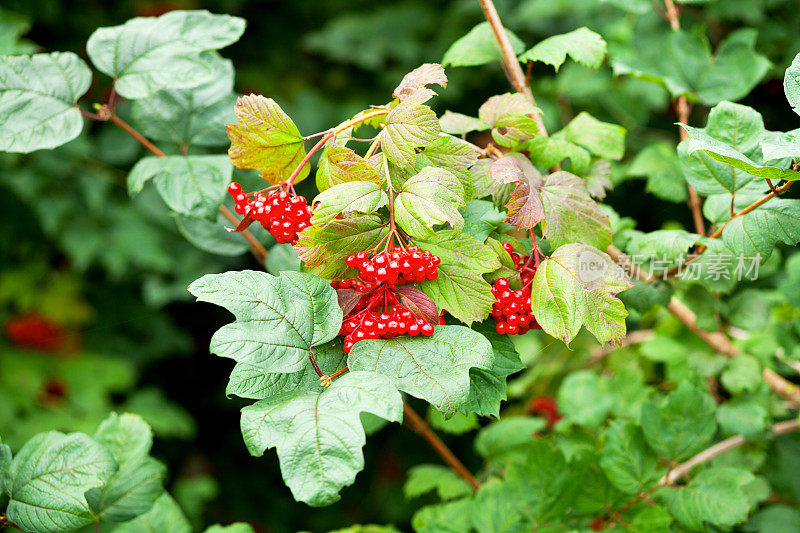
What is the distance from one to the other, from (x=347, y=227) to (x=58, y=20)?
2.27 metres

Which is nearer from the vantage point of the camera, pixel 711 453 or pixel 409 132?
pixel 409 132

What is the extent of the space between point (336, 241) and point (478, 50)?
52cm

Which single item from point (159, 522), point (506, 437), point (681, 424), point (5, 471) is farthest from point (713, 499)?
point (5, 471)

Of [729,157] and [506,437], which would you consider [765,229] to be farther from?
[506,437]

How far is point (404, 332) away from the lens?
2.37 feet

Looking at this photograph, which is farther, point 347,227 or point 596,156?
point 596,156

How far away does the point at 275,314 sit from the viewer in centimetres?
73

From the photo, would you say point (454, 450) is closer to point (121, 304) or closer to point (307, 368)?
point (121, 304)

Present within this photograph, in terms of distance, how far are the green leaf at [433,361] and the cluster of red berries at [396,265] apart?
7 centimetres

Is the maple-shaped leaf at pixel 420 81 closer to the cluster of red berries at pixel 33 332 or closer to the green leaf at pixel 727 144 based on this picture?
the green leaf at pixel 727 144

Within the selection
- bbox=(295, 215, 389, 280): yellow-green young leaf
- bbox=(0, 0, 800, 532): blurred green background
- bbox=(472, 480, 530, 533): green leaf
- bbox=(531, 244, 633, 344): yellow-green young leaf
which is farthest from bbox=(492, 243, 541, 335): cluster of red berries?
bbox=(0, 0, 800, 532): blurred green background

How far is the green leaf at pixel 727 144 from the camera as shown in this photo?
0.85 metres

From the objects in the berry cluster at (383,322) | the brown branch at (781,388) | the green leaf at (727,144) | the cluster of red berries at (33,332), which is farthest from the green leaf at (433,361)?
the cluster of red berries at (33,332)

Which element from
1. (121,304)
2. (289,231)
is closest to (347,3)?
(121,304)
